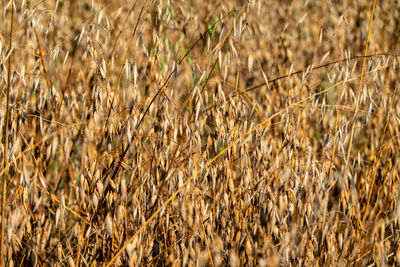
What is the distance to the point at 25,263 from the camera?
51.8 inches

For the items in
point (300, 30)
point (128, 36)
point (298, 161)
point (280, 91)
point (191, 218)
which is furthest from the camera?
point (300, 30)

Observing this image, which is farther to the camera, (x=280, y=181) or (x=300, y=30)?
(x=300, y=30)

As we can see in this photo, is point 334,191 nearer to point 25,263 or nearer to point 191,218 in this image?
point 191,218

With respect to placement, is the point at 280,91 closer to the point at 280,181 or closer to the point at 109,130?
the point at 280,181

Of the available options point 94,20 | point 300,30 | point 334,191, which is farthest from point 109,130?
point 300,30

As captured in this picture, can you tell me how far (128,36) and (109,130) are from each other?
1.91 feet

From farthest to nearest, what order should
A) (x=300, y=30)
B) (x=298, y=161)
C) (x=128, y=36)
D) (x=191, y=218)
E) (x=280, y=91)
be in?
(x=300, y=30)
(x=280, y=91)
(x=128, y=36)
(x=298, y=161)
(x=191, y=218)

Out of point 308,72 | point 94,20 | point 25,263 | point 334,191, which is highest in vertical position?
point 94,20

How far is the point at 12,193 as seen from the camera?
119cm

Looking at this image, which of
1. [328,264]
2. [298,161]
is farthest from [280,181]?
[328,264]

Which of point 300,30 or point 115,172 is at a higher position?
point 300,30

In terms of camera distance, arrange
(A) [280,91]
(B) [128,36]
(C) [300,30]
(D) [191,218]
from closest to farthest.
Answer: (D) [191,218]
(B) [128,36]
(A) [280,91]
(C) [300,30]

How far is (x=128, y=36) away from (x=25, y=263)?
92cm

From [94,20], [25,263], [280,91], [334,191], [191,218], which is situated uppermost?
[94,20]
